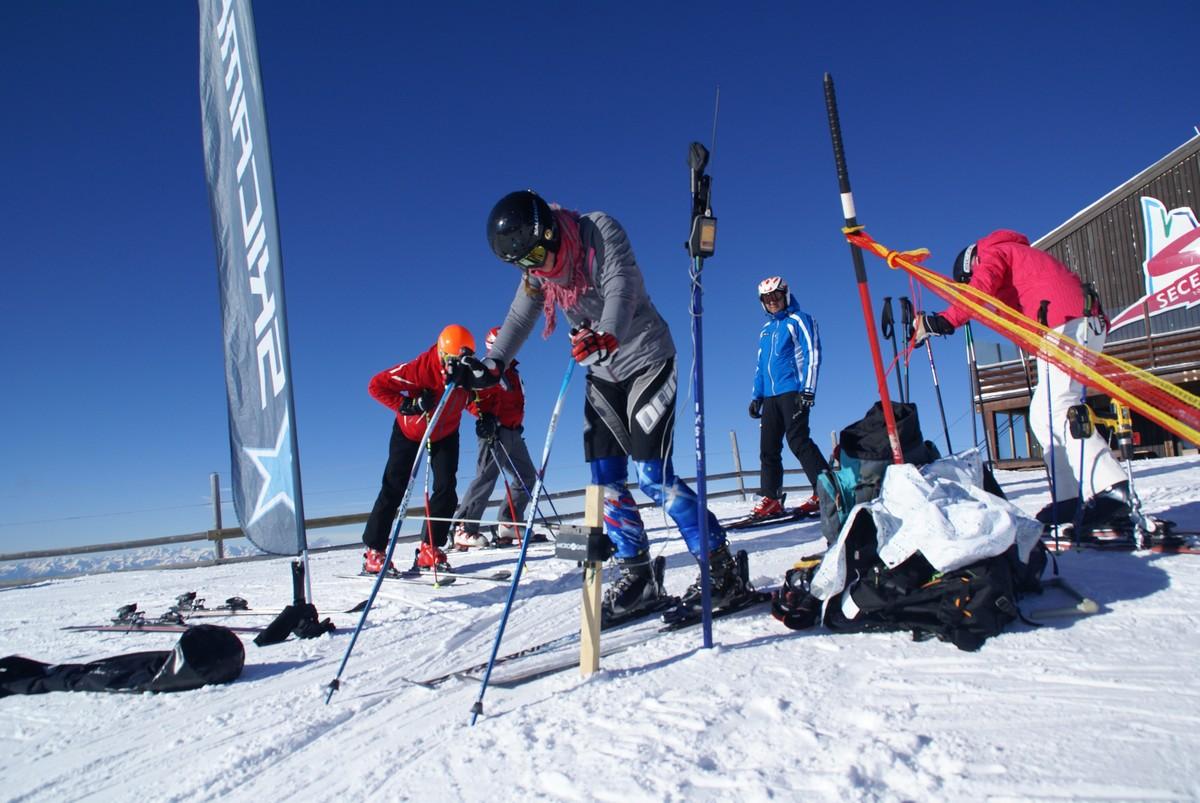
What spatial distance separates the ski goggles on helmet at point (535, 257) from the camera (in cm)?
295

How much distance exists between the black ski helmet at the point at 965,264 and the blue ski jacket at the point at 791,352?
2.03m

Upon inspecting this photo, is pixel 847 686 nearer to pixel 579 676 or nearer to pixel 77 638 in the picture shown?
pixel 579 676

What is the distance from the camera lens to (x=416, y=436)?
5.41 metres

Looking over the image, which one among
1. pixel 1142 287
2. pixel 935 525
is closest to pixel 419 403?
pixel 935 525

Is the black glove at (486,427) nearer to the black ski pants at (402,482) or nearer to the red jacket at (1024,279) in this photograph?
the black ski pants at (402,482)

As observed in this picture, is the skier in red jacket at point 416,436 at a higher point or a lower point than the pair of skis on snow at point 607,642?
higher

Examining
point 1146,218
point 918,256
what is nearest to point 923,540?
point 918,256

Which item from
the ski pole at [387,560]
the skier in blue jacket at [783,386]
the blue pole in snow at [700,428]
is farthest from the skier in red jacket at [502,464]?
the blue pole in snow at [700,428]

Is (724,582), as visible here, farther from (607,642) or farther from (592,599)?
(592,599)

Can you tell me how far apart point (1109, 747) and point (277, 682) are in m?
2.64

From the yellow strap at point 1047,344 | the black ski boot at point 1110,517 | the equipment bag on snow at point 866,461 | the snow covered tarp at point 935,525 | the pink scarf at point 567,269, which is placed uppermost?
the pink scarf at point 567,269

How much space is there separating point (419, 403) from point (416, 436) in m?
0.39

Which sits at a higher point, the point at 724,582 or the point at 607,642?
the point at 724,582

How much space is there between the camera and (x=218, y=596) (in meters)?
4.96
